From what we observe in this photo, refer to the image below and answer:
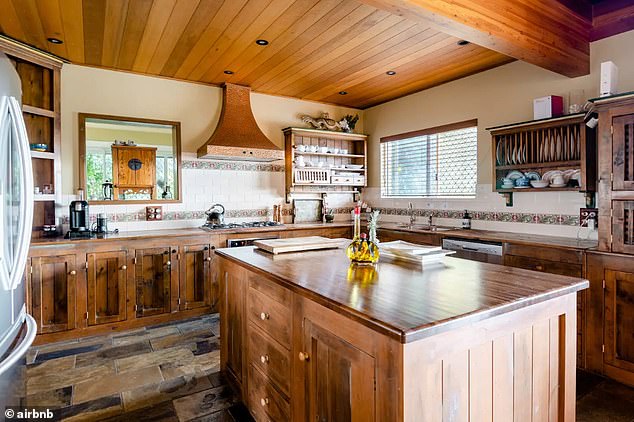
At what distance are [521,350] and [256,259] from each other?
1349 mm

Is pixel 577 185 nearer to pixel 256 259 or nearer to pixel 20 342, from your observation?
pixel 256 259

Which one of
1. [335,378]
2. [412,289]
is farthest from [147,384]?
[412,289]

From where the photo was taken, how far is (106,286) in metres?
3.48

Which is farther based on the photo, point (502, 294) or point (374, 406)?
point (502, 294)

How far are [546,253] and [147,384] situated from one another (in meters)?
3.15

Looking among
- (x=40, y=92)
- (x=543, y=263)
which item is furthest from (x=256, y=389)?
(x=40, y=92)

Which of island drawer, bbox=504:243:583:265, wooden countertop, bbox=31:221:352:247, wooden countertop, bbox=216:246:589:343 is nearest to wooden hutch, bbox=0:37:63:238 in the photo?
wooden countertop, bbox=31:221:352:247

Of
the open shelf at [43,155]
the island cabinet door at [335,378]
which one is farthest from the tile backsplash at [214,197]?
the island cabinet door at [335,378]

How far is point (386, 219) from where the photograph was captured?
5371 mm

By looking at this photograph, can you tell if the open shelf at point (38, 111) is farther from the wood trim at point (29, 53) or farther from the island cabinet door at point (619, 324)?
the island cabinet door at point (619, 324)

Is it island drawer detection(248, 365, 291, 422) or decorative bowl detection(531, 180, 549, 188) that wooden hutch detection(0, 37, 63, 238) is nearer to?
island drawer detection(248, 365, 291, 422)

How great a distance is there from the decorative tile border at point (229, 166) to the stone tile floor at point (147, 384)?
2.00 metres

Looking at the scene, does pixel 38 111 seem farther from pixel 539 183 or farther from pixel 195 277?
pixel 539 183

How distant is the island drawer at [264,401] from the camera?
173 cm
